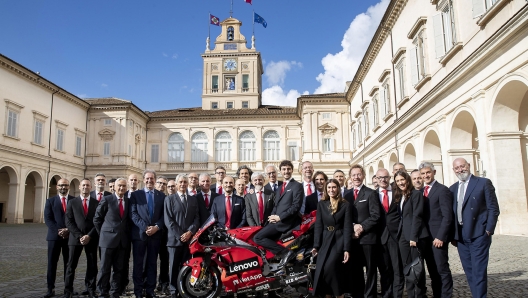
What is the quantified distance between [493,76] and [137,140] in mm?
30824

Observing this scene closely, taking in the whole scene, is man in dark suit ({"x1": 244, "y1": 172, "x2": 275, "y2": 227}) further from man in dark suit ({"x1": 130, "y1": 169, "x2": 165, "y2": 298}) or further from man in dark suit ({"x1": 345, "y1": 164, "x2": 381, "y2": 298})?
man in dark suit ({"x1": 130, "y1": 169, "x2": 165, "y2": 298})

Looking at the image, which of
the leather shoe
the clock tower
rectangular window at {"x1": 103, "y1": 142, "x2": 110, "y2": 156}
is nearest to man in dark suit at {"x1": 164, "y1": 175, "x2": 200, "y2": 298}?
the leather shoe

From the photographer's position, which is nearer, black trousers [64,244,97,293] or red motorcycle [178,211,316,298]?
red motorcycle [178,211,316,298]

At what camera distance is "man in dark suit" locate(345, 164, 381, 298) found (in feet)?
18.6

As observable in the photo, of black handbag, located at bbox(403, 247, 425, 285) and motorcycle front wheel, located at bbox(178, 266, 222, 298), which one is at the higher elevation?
black handbag, located at bbox(403, 247, 425, 285)

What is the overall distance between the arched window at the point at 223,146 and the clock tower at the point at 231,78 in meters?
7.09

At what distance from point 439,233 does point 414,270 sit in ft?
1.94

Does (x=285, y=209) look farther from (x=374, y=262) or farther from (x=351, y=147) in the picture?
(x=351, y=147)

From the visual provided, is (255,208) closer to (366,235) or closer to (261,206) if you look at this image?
(261,206)

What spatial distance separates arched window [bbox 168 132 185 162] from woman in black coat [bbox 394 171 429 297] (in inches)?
1322

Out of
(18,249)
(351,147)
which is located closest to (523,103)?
(18,249)

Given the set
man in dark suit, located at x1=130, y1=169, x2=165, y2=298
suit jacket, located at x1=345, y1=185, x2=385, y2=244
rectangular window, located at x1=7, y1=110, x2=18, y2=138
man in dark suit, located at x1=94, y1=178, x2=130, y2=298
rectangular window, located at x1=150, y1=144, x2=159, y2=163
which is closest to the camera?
suit jacket, located at x1=345, y1=185, x2=385, y2=244

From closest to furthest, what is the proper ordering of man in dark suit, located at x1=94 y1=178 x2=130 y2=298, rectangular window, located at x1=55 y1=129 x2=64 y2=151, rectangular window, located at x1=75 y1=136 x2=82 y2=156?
man in dark suit, located at x1=94 y1=178 x2=130 y2=298 < rectangular window, located at x1=55 y1=129 x2=64 y2=151 < rectangular window, located at x1=75 y1=136 x2=82 y2=156

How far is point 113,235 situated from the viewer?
6152mm
